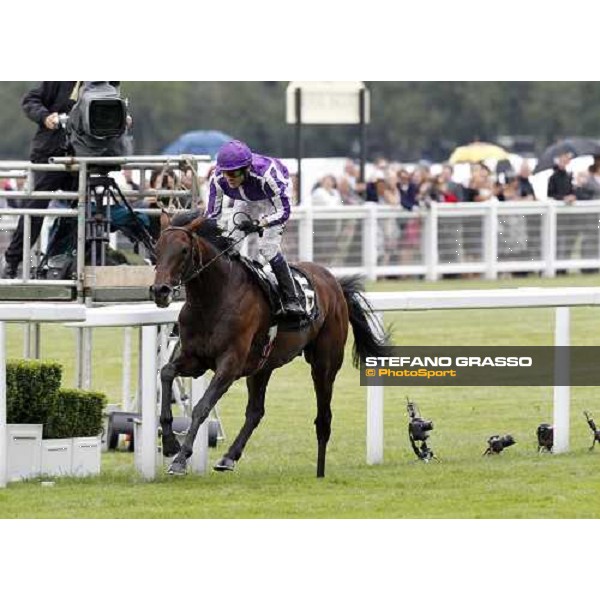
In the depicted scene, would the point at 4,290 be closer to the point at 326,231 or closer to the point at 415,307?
the point at 415,307

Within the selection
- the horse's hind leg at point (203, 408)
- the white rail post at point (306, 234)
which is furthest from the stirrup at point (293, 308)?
the white rail post at point (306, 234)

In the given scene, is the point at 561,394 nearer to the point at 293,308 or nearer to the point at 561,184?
the point at 293,308

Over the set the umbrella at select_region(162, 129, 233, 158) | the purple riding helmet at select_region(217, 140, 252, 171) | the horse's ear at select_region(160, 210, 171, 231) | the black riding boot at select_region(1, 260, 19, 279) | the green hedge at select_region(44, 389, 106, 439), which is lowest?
the green hedge at select_region(44, 389, 106, 439)

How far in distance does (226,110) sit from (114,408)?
4251 cm

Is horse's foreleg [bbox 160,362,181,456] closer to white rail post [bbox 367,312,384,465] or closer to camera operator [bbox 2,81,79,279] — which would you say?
white rail post [bbox 367,312,384,465]

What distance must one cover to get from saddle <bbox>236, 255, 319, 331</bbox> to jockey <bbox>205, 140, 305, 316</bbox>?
4cm

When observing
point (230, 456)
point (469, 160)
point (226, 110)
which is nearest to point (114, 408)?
point (230, 456)

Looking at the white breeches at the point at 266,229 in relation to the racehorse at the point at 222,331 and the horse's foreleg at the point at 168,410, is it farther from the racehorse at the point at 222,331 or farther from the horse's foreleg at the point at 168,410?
the horse's foreleg at the point at 168,410

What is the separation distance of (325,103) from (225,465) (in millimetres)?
18763

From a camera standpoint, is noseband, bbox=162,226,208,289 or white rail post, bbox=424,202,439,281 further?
white rail post, bbox=424,202,439,281

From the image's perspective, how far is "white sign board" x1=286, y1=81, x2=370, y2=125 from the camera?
97.5ft

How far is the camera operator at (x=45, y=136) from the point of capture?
13258 millimetres

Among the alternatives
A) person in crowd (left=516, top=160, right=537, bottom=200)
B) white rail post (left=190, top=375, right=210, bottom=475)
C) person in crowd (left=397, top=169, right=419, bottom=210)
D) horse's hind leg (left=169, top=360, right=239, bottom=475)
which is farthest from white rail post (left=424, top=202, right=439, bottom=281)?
horse's hind leg (left=169, top=360, right=239, bottom=475)

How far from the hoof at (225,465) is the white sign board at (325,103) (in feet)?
Answer: 59.5
